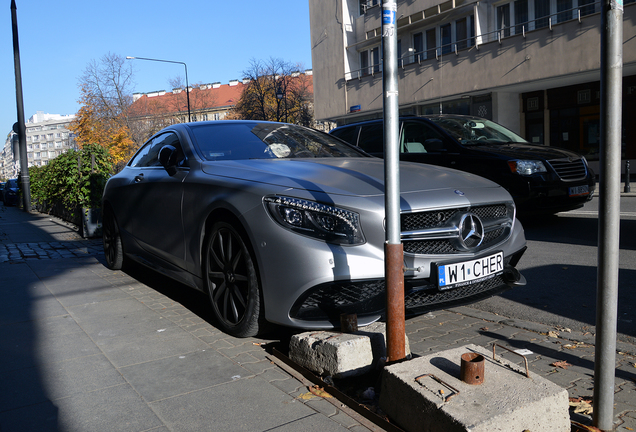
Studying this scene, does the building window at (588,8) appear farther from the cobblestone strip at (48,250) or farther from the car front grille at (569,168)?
the cobblestone strip at (48,250)

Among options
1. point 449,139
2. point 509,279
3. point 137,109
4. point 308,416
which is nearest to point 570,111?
point 449,139

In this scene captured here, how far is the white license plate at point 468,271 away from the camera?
312cm

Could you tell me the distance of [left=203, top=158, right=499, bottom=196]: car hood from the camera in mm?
3303

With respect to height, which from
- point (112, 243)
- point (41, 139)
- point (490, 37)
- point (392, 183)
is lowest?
point (112, 243)

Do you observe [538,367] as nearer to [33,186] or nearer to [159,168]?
[159,168]

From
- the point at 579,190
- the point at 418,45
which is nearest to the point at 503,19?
the point at 418,45

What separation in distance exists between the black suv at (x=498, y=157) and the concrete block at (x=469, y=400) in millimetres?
5472

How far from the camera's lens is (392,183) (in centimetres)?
261

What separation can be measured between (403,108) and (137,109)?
37237 millimetres

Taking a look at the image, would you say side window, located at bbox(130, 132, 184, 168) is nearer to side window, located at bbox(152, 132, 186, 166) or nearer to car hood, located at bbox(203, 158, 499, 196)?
side window, located at bbox(152, 132, 186, 166)

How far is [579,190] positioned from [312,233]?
20.5ft

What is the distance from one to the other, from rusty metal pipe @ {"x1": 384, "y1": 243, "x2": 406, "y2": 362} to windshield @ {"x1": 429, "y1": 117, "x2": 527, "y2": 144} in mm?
6090

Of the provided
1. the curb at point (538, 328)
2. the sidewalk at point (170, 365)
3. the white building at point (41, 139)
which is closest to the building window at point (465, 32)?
the curb at point (538, 328)

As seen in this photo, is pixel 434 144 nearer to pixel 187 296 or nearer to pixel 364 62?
pixel 187 296
